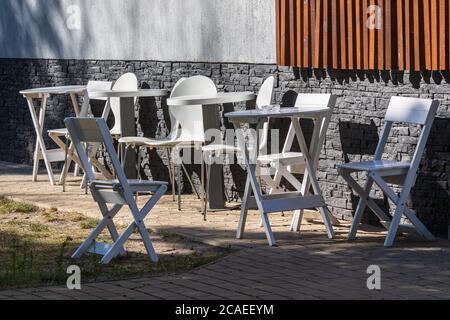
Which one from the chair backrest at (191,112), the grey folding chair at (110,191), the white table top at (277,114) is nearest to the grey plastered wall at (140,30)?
the chair backrest at (191,112)

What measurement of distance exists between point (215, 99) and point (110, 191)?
7.47ft

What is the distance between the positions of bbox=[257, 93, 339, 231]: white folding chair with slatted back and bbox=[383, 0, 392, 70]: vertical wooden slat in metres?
0.54

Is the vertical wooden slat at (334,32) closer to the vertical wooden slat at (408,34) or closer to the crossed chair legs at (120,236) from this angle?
the vertical wooden slat at (408,34)

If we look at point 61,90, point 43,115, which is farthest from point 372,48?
point 43,115

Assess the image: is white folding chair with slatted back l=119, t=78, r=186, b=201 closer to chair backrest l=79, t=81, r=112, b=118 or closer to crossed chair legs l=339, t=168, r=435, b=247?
chair backrest l=79, t=81, r=112, b=118

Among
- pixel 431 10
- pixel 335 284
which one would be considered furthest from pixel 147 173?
pixel 335 284

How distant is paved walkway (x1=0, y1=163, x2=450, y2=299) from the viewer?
6.64 meters

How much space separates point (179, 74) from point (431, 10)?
340 cm

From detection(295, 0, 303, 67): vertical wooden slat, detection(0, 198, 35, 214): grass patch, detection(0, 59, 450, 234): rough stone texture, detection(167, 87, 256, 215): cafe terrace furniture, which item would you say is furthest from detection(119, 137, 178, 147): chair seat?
detection(295, 0, 303, 67): vertical wooden slat

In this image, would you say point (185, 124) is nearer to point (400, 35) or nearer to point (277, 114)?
point (277, 114)

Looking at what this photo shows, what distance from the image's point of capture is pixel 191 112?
34.3ft

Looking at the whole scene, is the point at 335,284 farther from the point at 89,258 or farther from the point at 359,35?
the point at 359,35

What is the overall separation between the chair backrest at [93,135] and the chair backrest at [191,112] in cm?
246

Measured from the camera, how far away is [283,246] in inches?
326
